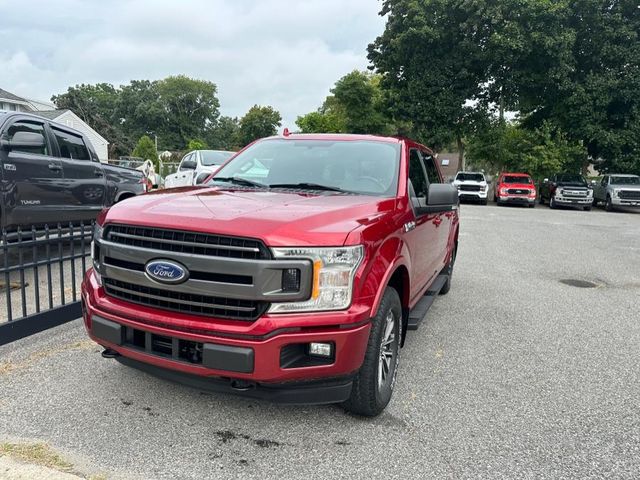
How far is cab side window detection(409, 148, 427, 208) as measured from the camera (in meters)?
4.05

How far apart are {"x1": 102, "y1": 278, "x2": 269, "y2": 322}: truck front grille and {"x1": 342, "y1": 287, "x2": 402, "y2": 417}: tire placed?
71 centimetres

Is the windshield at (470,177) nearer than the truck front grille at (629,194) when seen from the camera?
No

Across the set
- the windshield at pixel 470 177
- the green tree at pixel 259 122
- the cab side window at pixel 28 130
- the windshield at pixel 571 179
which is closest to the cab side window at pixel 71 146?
the cab side window at pixel 28 130

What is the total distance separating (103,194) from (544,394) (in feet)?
21.8

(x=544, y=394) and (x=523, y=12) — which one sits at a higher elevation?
(x=523, y=12)

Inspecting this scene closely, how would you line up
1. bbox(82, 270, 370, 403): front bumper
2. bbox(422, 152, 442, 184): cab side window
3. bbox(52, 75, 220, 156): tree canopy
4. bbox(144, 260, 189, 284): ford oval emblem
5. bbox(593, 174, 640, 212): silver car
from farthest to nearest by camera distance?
bbox(52, 75, 220, 156): tree canopy
bbox(593, 174, 640, 212): silver car
bbox(422, 152, 442, 184): cab side window
bbox(144, 260, 189, 284): ford oval emblem
bbox(82, 270, 370, 403): front bumper

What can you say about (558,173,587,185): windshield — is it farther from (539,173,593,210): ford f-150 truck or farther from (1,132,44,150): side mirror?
(1,132,44,150): side mirror

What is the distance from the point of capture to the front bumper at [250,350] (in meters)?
2.63

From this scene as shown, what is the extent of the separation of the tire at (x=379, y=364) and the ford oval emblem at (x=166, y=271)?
1.10m

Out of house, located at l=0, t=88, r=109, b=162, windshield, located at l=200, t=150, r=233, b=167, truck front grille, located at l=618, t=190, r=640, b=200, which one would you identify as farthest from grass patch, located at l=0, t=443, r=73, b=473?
house, located at l=0, t=88, r=109, b=162

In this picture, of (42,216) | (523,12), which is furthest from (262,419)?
(523,12)

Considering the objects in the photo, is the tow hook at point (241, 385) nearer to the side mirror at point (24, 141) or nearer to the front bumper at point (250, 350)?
the front bumper at point (250, 350)

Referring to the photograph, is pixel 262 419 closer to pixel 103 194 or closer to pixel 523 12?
pixel 103 194

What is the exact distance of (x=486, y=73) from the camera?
93.7ft
